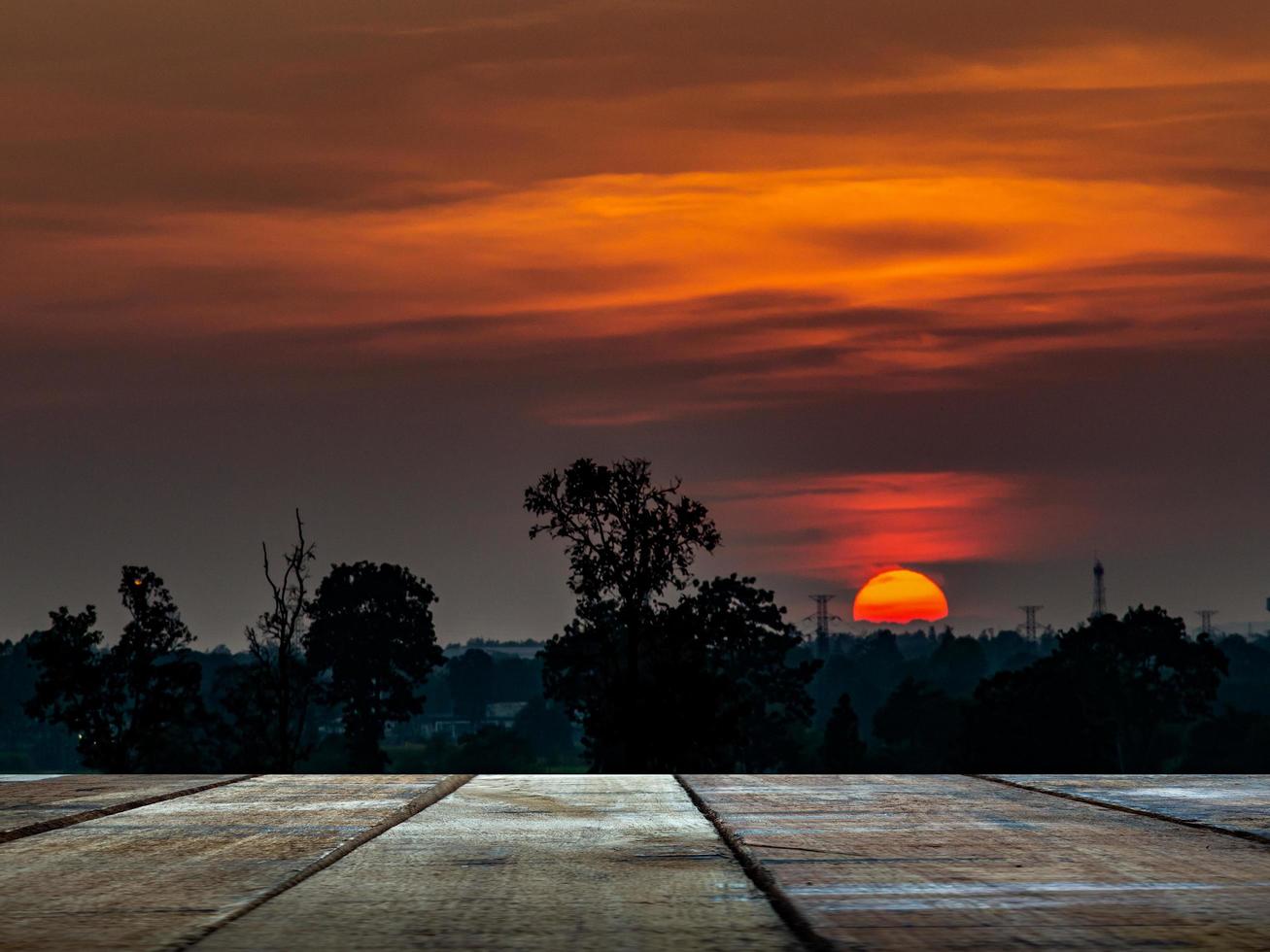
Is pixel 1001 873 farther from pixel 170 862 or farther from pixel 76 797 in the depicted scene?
pixel 76 797

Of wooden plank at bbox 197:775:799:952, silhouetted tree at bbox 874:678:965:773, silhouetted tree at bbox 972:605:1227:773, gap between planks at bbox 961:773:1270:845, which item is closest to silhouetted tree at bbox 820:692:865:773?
silhouetted tree at bbox 874:678:965:773

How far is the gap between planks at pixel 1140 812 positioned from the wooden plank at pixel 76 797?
5.49 m

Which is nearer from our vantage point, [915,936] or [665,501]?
[915,936]

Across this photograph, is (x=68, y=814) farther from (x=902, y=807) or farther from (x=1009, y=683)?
(x=1009, y=683)

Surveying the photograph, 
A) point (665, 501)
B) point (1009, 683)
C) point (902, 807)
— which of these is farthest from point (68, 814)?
point (1009, 683)

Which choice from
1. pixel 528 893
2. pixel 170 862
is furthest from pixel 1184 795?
pixel 170 862

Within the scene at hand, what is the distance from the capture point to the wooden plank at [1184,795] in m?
9.55

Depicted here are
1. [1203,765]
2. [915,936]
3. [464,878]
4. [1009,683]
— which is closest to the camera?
[915,936]

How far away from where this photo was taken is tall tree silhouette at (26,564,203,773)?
228 ft

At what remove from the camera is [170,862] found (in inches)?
302

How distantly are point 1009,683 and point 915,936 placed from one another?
283 ft

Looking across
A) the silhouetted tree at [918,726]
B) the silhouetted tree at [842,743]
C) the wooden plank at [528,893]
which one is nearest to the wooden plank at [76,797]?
the wooden plank at [528,893]

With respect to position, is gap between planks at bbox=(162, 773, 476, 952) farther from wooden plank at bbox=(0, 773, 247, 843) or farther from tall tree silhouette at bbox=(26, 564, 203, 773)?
tall tree silhouette at bbox=(26, 564, 203, 773)

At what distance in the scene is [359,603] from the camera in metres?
111
